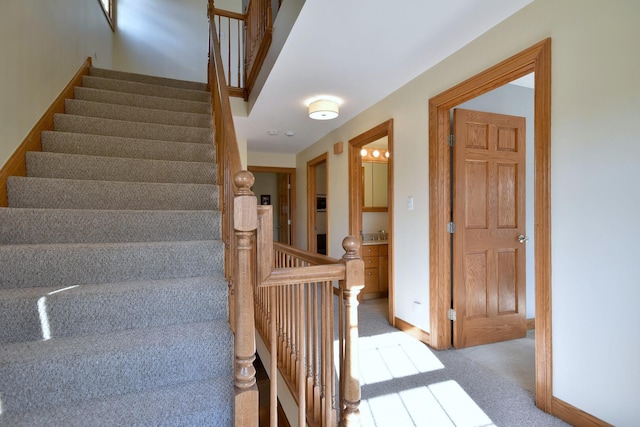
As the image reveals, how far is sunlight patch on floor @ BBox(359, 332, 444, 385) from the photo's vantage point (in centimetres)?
218

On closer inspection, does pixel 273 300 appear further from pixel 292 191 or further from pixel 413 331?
pixel 292 191

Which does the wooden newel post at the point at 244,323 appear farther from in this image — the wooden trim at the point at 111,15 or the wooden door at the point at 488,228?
the wooden trim at the point at 111,15

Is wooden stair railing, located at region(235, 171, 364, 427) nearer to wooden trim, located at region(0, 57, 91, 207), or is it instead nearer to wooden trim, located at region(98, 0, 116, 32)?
wooden trim, located at region(0, 57, 91, 207)

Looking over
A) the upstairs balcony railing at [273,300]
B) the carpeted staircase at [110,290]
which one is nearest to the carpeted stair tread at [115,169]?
the carpeted staircase at [110,290]

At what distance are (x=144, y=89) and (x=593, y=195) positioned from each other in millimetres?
3809

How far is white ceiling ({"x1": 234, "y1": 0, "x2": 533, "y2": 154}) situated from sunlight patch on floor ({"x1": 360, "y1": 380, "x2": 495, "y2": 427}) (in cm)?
235

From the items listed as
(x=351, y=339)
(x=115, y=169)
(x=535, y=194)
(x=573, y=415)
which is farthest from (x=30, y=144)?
(x=573, y=415)

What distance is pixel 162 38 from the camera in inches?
186

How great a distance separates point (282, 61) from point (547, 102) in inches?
71.4

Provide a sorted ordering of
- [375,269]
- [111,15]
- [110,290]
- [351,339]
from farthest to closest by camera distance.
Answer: [375,269], [111,15], [110,290], [351,339]

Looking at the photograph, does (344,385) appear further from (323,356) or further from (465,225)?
(465,225)

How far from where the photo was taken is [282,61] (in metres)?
2.42

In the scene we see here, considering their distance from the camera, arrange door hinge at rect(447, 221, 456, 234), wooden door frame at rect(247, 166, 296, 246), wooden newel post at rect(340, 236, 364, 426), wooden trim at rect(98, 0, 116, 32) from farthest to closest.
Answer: wooden door frame at rect(247, 166, 296, 246) → wooden trim at rect(98, 0, 116, 32) → door hinge at rect(447, 221, 456, 234) → wooden newel post at rect(340, 236, 364, 426)

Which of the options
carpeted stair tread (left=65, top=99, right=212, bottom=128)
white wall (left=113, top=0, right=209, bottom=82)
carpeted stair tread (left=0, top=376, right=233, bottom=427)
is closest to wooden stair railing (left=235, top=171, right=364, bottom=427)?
carpeted stair tread (left=0, top=376, right=233, bottom=427)
